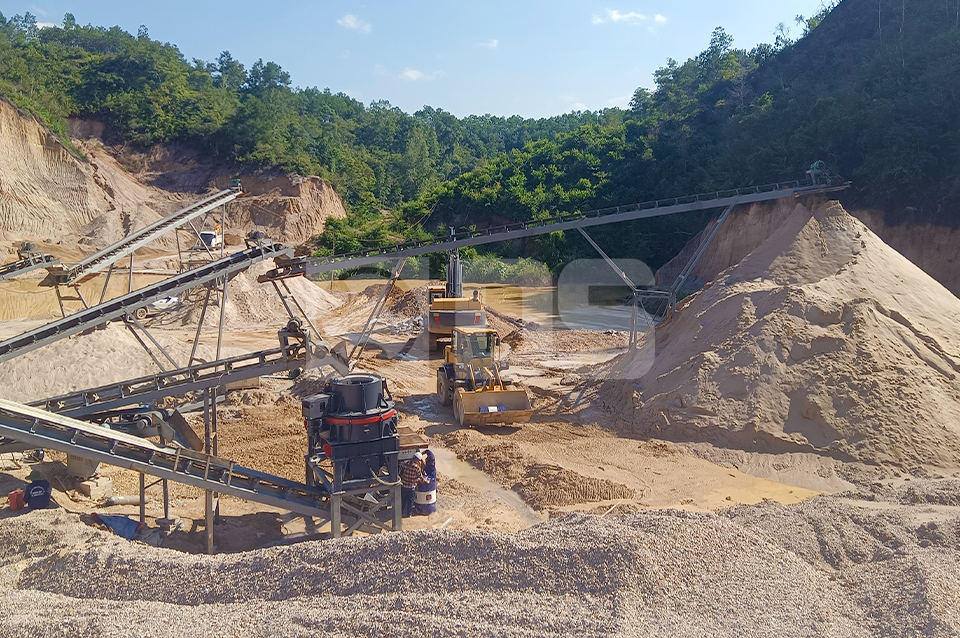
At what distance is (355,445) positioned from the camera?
9.90 metres

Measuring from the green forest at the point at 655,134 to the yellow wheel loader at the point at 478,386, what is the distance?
24426 millimetres

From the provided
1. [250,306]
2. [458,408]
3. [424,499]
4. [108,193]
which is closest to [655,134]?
[250,306]

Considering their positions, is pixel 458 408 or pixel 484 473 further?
pixel 458 408

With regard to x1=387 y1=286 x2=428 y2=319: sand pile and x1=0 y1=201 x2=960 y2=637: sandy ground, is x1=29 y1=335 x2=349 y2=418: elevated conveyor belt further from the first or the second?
x1=387 y1=286 x2=428 y2=319: sand pile

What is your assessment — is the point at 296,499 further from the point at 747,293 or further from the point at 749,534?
the point at 747,293

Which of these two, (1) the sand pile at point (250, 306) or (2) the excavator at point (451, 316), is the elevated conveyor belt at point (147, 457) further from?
(1) the sand pile at point (250, 306)

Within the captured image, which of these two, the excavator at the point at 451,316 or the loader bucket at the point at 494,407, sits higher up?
the excavator at the point at 451,316

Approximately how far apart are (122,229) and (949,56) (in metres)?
48.8

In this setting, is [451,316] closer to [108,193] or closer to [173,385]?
[173,385]

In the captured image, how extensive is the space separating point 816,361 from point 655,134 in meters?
41.4

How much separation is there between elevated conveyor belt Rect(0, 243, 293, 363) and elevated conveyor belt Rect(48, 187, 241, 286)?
10.9 feet

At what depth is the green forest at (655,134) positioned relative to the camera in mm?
34094

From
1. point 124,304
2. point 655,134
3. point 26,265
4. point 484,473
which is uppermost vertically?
point 655,134

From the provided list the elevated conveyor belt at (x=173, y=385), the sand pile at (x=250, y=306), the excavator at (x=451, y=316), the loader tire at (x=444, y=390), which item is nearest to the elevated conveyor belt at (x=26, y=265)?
the elevated conveyor belt at (x=173, y=385)
